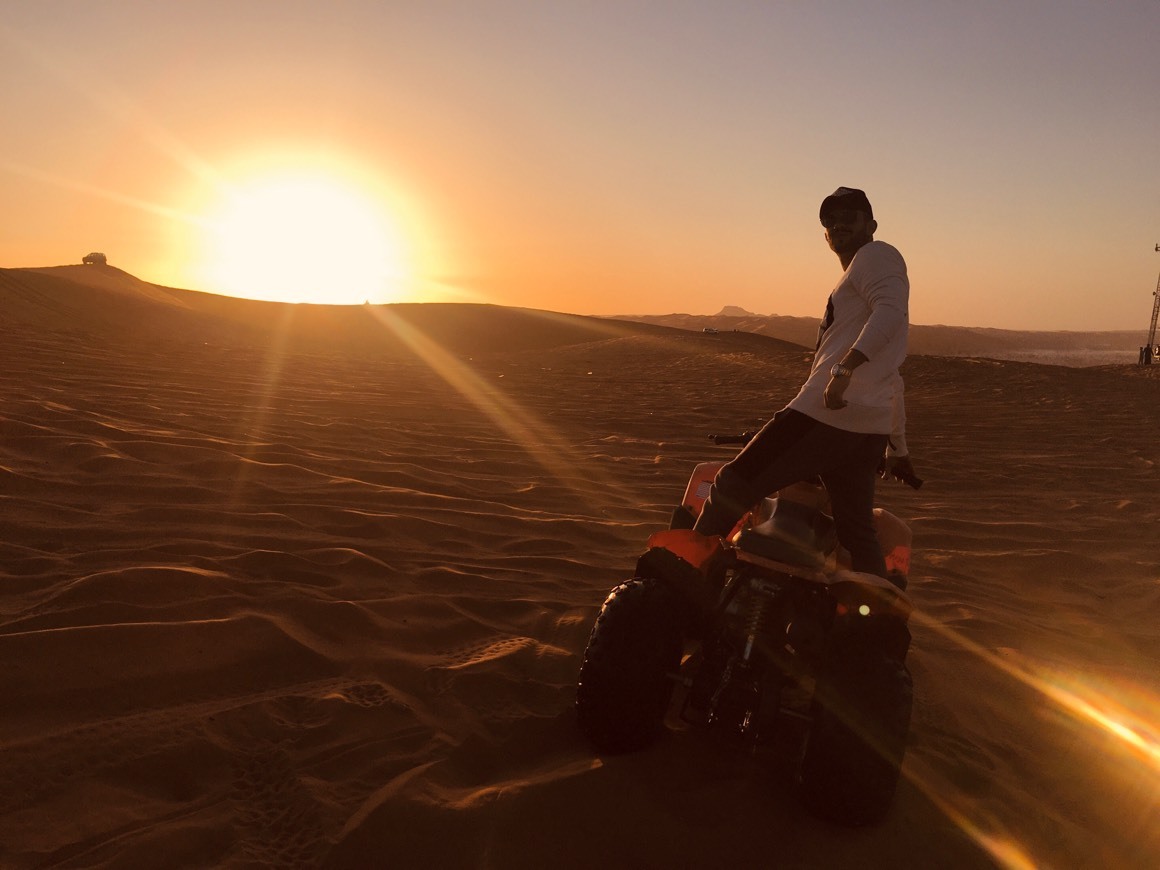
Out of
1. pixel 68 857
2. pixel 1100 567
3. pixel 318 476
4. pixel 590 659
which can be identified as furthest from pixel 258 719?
pixel 1100 567

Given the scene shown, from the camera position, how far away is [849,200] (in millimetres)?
2914

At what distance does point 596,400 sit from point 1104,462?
7669mm

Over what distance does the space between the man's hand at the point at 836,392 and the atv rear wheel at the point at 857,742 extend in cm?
78

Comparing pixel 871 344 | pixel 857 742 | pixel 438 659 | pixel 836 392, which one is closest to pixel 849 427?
pixel 836 392

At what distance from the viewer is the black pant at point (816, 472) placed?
265cm

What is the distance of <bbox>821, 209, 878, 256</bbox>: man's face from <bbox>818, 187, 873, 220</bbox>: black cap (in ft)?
0.05

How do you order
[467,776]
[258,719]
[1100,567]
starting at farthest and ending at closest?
[1100,567], [258,719], [467,776]

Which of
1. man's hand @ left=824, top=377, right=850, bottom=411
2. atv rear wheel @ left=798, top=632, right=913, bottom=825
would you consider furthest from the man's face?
atv rear wheel @ left=798, top=632, right=913, bottom=825

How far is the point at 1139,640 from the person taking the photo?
167 inches

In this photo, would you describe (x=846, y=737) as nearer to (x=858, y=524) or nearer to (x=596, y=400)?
(x=858, y=524)

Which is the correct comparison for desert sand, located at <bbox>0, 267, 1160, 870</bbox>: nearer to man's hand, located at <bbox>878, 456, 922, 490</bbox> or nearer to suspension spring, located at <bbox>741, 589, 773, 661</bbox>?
suspension spring, located at <bbox>741, 589, 773, 661</bbox>

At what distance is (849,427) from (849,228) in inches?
30.5

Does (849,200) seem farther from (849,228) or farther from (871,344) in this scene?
(871,344)

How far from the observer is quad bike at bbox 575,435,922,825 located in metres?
2.34
